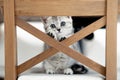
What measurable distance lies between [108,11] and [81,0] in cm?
13

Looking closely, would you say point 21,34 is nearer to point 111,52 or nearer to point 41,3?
point 41,3

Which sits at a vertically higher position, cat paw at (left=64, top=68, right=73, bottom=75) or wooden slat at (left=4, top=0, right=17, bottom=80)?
wooden slat at (left=4, top=0, right=17, bottom=80)

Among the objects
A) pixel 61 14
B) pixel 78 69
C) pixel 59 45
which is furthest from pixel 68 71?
pixel 61 14

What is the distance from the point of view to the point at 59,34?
1.20 metres

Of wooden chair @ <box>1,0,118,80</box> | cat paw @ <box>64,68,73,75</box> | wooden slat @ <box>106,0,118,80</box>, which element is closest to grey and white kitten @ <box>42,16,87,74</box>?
cat paw @ <box>64,68,73,75</box>

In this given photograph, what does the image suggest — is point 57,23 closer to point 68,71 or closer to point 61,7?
point 61,7

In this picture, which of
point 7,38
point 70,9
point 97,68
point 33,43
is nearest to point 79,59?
point 97,68

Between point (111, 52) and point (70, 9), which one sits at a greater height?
point (70, 9)

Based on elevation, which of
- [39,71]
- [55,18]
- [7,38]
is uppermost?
[55,18]

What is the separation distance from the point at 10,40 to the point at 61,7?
0.27 m

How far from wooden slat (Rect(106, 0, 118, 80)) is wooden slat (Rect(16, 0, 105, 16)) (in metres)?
0.04

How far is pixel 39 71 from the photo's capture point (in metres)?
1.30

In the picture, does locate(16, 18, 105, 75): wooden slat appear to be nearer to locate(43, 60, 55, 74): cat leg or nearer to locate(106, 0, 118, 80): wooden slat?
locate(106, 0, 118, 80): wooden slat

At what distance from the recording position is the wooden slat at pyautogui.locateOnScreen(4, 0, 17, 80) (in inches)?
42.3
